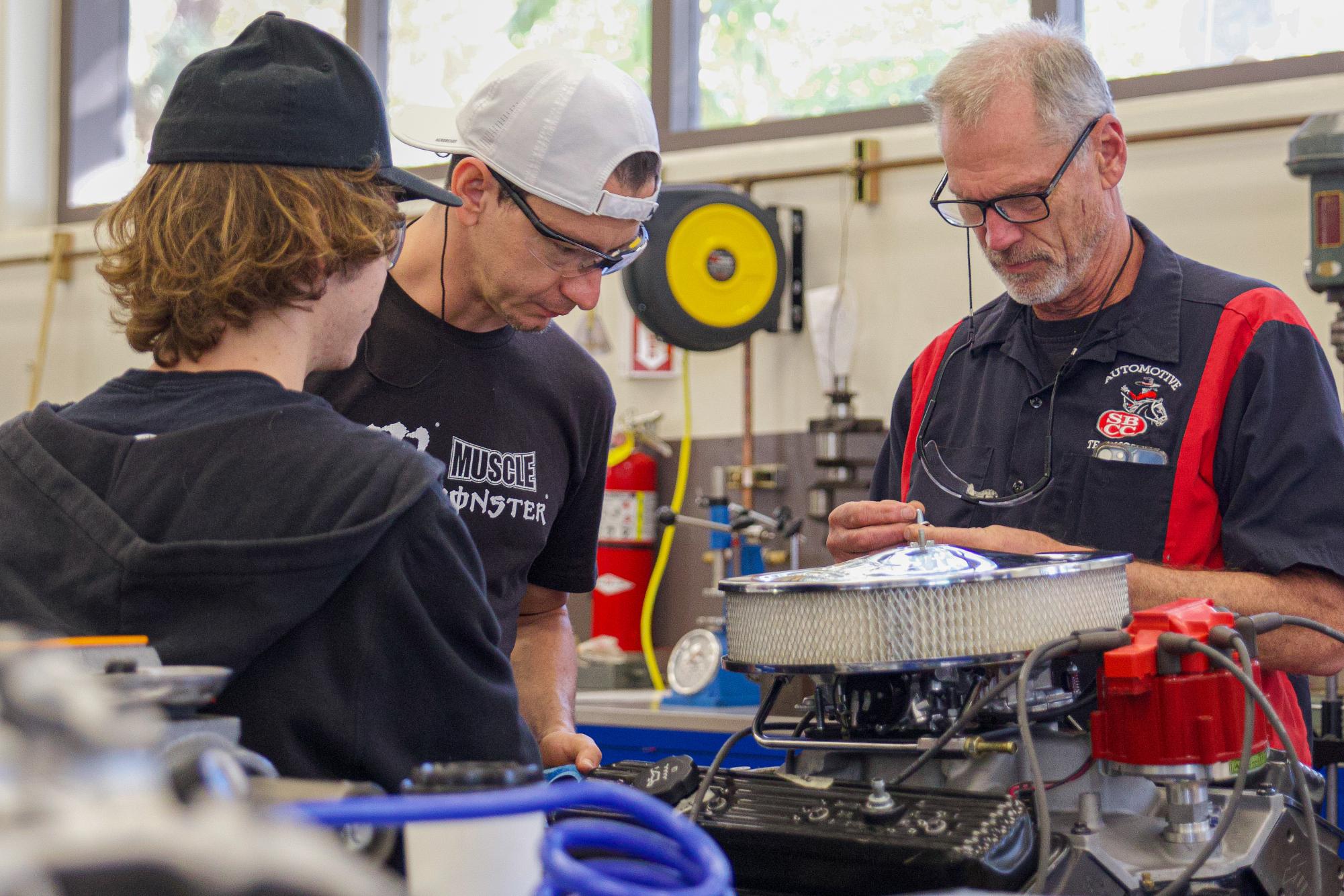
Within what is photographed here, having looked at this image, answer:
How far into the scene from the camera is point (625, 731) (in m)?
2.73

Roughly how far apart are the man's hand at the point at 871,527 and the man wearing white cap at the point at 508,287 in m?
0.43

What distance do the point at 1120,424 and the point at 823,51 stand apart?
216 cm

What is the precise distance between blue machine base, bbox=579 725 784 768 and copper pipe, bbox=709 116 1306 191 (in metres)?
1.38

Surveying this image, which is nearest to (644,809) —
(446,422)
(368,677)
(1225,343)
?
(368,677)

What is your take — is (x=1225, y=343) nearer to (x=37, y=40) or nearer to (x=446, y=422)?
(x=446, y=422)

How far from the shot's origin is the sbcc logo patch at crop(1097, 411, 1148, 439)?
5.08ft

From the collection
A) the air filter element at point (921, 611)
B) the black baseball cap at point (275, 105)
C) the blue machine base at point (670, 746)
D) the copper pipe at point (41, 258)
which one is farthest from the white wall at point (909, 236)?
the black baseball cap at point (275, 105)

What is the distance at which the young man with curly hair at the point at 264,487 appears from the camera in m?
0.84

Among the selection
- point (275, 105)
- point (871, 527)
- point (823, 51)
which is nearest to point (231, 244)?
point (275, 105)

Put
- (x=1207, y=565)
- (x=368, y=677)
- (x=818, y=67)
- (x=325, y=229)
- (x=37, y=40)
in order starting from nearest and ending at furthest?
(x=368, y=677), (x=325, y=229), (x=1207, y=565), (x=818, y=67), (x=37, y=40)

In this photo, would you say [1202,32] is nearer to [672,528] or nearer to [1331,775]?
[672,528]

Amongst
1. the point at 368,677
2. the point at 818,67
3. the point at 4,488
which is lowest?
the point at 368,677

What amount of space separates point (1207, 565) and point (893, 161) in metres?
1.84

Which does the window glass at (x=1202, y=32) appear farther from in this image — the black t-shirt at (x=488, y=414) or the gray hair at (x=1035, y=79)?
the black t-shirt at (x=488, y=414)
